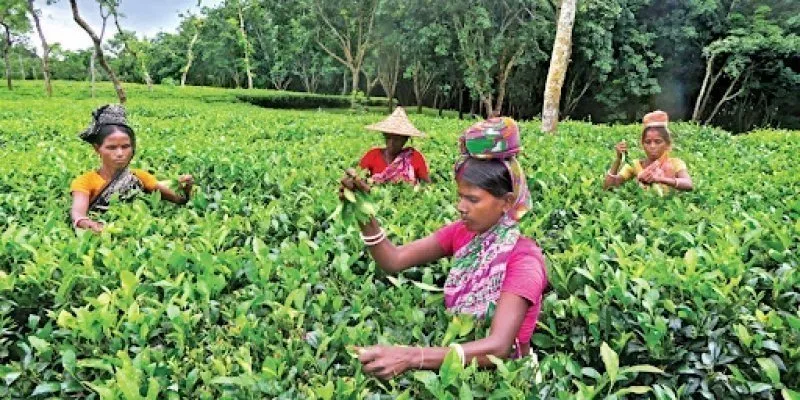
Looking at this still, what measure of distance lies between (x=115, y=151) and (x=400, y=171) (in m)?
2.19

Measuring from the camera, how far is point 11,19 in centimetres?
2914

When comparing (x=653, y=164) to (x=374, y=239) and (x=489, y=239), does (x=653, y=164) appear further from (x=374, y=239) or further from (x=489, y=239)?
(x=374, y=239)

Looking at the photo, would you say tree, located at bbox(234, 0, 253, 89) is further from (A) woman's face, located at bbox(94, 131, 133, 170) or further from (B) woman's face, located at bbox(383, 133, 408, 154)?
(A) woman's face, located at bbox(94, 131, 133, 170)

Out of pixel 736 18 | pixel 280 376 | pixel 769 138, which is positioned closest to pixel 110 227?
pixel 280 376

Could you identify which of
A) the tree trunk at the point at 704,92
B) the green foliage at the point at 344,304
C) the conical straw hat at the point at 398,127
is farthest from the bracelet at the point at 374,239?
the tree trunk at the point at 704,92

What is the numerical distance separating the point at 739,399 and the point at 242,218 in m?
2.56

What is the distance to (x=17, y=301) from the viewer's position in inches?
102

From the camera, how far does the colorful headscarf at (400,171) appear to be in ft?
17.1

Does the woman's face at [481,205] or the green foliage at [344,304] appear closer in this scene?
the green foliage at [344,304]

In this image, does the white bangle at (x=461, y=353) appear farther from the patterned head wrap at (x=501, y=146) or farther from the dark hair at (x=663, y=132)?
the dark hair at (x=663, y=132)

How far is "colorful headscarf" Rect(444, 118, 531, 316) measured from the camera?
7.63 ft

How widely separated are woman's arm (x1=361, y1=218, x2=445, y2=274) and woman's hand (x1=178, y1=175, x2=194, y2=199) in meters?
1.71

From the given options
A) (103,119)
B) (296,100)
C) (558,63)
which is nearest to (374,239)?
(103,119)

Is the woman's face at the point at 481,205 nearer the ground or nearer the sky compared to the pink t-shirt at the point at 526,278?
nearer the sky
